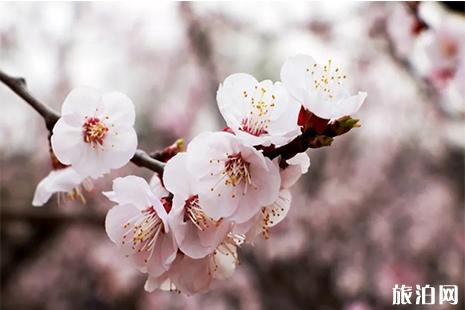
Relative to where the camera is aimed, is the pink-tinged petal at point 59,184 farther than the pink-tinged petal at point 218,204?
Yes

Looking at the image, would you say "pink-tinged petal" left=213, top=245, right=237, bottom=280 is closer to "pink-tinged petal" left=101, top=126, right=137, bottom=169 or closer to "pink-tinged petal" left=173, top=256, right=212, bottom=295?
"pink-tinged petal" left=173, top=256, right=212, bottom=295

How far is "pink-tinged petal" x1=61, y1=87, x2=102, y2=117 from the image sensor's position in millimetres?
778

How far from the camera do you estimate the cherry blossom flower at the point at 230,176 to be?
68cm

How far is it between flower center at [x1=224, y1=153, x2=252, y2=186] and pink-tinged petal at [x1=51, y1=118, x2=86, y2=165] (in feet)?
0.68

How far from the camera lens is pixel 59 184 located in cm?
84

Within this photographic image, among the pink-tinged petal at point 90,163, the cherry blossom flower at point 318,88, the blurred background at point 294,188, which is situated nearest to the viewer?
the cherry blossom flower at point 318,88

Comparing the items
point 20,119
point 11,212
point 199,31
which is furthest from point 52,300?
point 199,31

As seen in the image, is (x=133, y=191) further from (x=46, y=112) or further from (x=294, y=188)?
(x=294, y=188)

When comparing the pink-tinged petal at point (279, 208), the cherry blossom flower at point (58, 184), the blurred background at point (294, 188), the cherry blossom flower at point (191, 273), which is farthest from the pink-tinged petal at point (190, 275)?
the blurred background at point (294, 188)

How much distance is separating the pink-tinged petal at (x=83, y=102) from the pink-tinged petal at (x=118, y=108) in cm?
1

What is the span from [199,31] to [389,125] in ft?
7.27

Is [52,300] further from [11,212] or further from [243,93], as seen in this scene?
[243,93]

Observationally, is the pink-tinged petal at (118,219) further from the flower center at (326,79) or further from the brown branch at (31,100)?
the flower center at (326,79)

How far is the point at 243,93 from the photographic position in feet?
2.41
